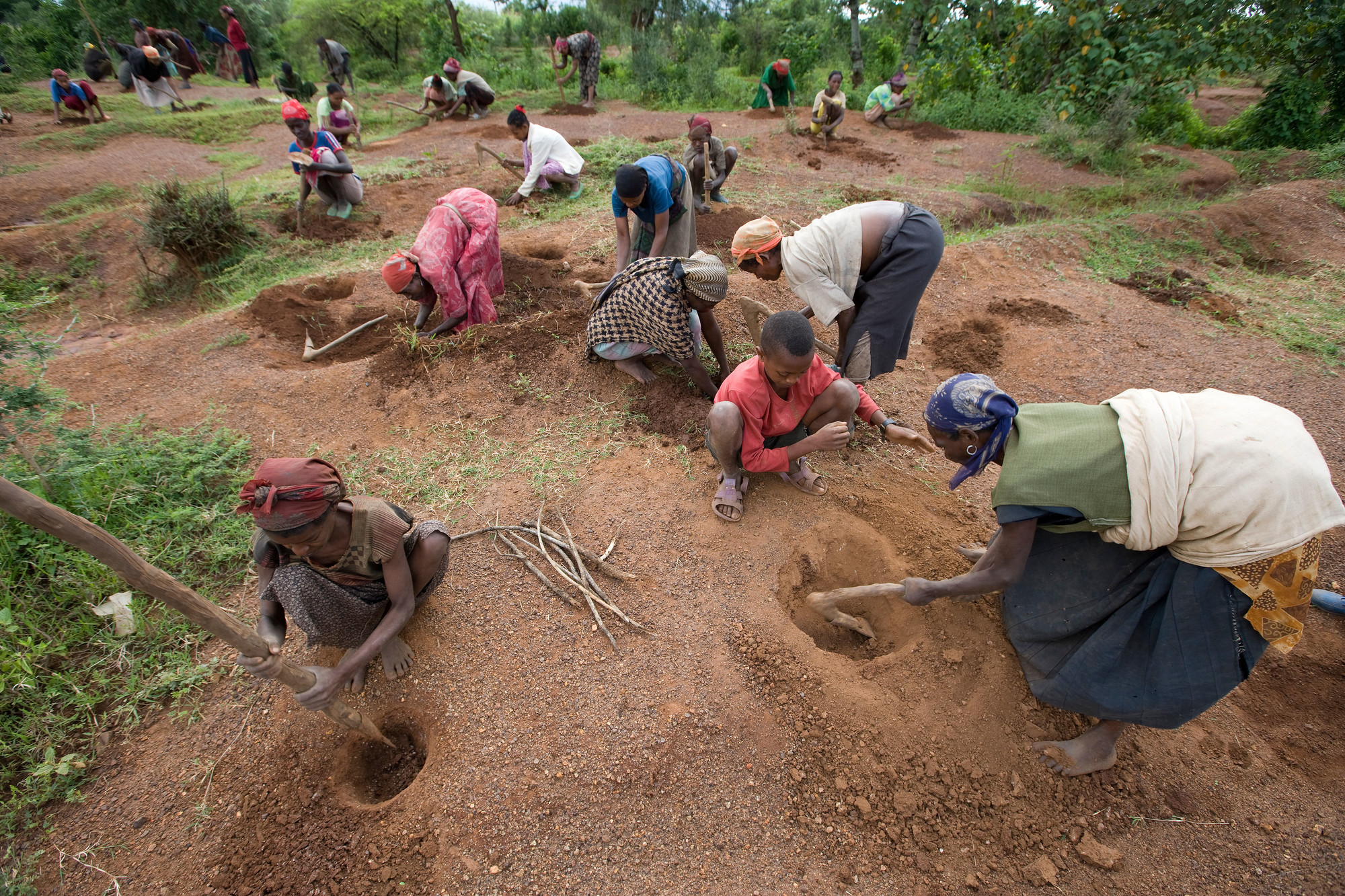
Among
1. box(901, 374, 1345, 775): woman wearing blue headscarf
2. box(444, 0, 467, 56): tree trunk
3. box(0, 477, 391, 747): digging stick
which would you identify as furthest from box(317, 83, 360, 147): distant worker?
box(901, 374, 1345, 775): woman wearing blue headscarf

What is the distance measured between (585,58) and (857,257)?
985 centimetres

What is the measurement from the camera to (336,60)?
36.0 ft

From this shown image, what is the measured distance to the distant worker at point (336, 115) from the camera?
7914 millimetres

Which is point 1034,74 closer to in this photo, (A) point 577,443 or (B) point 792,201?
(B) point 792,201

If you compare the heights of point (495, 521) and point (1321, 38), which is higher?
point (1321, 38)

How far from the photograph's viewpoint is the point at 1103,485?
1.59 meters

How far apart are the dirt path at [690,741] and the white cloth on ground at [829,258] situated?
841mm

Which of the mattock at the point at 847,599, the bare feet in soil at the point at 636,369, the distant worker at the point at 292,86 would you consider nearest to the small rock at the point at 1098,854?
the mattock at the point at 847,599

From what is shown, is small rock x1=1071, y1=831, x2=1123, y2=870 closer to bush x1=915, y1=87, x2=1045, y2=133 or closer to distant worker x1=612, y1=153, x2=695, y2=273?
distant worker x1=612, y1=153, x2=695, y2=273

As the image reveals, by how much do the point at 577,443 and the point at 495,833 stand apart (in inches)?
71.7

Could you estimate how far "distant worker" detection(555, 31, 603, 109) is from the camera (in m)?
10.2

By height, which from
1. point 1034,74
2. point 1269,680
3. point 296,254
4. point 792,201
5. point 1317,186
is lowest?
point 1269,680

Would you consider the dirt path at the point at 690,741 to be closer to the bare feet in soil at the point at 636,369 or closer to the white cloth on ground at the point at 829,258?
the bare feet in soil at the point at 636,369

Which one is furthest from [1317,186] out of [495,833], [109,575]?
[109,575]
